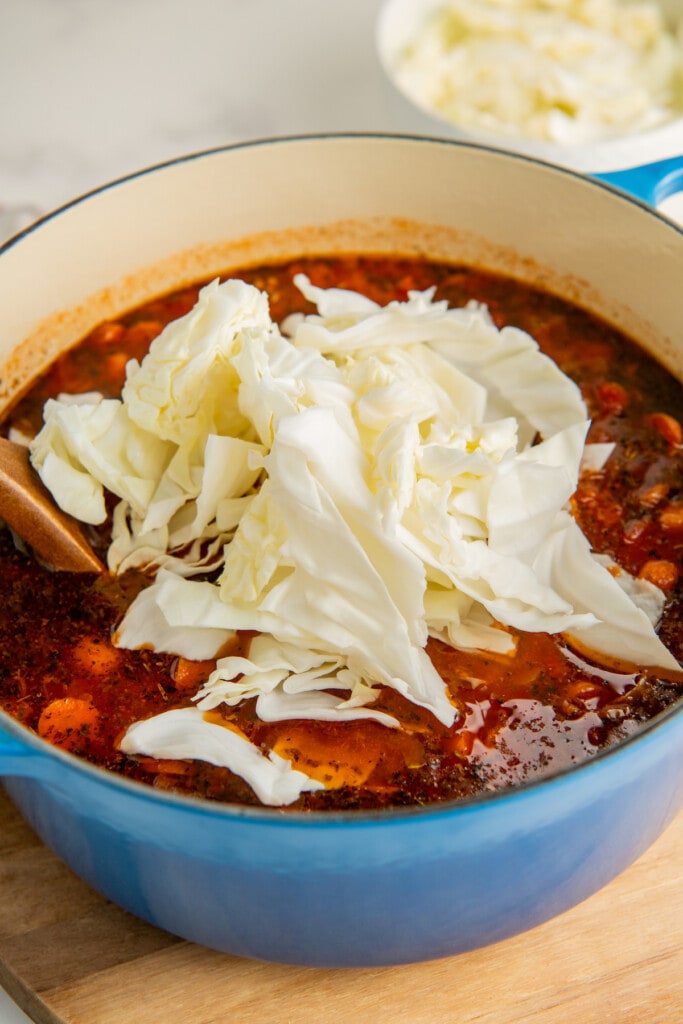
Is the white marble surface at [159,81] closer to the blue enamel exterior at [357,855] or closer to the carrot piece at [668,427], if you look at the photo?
the carrot piece at [668,427]

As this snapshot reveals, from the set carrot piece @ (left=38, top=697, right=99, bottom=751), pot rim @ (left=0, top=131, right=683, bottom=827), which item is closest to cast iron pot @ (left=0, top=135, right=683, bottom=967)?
pot rim @ (left=0, top=131, right=683, bottom=827)

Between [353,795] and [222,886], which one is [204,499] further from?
[222,886]

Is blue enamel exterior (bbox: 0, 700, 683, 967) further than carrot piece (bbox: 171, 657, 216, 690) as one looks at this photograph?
No

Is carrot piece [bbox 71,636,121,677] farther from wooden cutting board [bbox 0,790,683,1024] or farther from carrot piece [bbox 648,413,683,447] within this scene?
carrot piece [bbox 648,413,683,447]

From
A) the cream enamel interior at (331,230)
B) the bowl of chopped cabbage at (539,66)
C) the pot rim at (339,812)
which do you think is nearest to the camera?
the pot rim at (339,812)

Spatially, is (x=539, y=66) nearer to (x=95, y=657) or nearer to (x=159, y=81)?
(x=159, y=81)

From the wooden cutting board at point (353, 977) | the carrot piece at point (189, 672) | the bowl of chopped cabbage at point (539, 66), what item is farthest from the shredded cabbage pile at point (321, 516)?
the bowl of chopped cabbage at point (539, 66)
